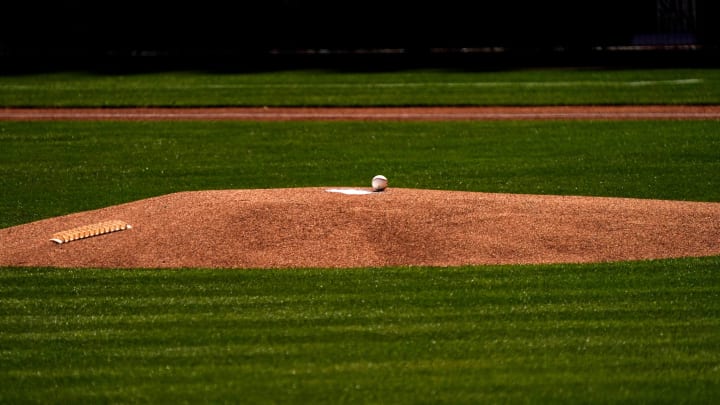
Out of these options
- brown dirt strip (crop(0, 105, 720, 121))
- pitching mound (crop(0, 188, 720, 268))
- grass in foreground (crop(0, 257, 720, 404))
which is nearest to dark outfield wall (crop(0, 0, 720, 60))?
brown dirt strip (crop(0, 105, 720, 121))

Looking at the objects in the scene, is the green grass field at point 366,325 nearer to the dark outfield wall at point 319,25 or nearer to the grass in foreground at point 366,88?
the grass in foreground at point 366,88

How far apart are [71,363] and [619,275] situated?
481 centimetres

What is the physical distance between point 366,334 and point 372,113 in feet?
50.6

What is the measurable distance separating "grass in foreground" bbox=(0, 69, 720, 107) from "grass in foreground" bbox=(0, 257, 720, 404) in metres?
14.6

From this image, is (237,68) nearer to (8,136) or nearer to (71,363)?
(8,136)

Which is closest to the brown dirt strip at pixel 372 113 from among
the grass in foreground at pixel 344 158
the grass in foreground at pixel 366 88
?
the grass in foreground at pixel 366 88

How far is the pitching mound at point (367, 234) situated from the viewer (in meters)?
10.8

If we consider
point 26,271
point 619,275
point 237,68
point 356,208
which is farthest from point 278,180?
point 237,68

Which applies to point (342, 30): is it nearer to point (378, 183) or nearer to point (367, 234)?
point (378, 183)

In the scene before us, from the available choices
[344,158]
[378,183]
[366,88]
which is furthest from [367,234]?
[366,88]

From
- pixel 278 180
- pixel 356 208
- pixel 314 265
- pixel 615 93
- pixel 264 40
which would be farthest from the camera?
pixel 264 40

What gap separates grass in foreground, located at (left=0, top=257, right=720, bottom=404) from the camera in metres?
7.20

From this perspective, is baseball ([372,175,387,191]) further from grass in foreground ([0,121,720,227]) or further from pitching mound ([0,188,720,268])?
grass in foreground ([0,121,720,227])

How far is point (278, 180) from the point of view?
16.4 m
